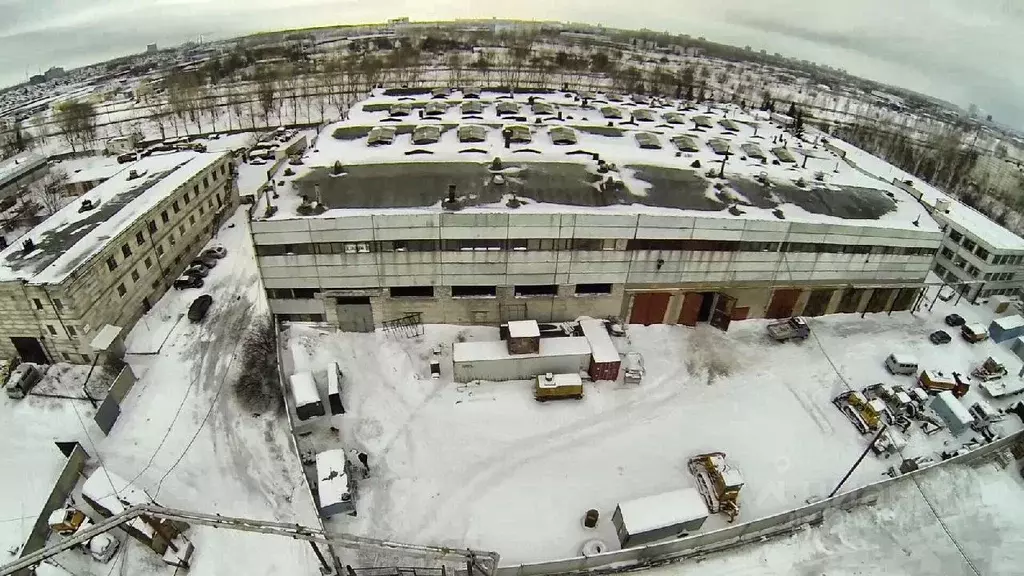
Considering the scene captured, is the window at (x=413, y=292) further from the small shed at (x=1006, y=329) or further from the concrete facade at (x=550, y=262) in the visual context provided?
the small shed at (x=1006, y=329)

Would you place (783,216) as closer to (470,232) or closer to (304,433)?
(470,232)

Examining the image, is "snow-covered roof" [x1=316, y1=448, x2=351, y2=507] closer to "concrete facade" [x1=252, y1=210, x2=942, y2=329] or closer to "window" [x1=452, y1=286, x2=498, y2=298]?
"concrete facade" [x1=252, y1=210, x2=942, y2=329]

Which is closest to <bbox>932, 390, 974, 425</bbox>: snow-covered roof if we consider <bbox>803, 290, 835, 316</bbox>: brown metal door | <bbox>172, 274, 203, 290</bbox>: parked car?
<bbox>803, 290, 835, 316</bbox>: brown metal door

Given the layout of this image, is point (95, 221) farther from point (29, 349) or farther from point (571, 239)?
point (571, 239)

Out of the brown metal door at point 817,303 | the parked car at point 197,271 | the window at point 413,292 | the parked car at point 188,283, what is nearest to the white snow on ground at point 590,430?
the brown metal door at point 817,303

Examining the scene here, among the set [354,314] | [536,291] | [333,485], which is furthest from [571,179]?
[333,485]

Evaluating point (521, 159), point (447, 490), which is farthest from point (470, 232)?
point (447, 490)

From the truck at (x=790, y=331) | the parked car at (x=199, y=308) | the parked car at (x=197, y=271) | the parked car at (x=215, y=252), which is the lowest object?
the parked car at (x=199, y=308)
